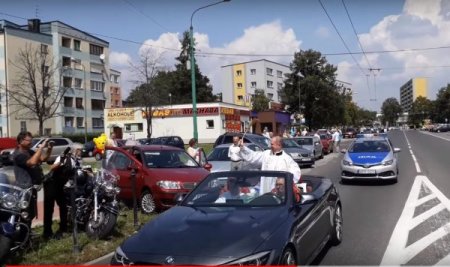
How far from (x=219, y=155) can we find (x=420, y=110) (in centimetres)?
14969

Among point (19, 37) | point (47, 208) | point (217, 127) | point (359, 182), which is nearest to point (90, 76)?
point (19, 37)

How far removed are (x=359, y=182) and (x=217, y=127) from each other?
40.6 m

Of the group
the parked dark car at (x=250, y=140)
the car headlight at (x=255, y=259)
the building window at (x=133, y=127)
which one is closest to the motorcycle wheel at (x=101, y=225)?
the car headlight at (x=255, y=259)

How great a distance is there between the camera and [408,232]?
8.11 meters

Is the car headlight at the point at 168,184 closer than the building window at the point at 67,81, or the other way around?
the car headlight at the point at 168,184

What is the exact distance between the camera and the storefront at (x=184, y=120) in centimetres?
5662

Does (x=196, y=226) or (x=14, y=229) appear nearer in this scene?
(x=196, y=226)

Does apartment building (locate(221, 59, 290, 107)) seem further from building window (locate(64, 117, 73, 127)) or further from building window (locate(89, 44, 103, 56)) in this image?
building window (locate(64, 117, 73, 127))

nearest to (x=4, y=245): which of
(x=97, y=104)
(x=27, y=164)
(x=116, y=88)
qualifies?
(x=27, y=164)

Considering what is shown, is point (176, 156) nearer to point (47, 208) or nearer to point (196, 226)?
point (47, 208)

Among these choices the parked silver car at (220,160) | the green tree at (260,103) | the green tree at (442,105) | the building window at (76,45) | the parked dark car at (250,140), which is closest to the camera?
the parked silver car at (220,160)

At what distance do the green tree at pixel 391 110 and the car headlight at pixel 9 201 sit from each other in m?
181

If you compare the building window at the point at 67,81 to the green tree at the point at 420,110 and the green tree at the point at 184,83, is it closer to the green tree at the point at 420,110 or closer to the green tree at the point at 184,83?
the green tree at the point at 184,83

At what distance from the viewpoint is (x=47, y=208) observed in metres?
8.30
